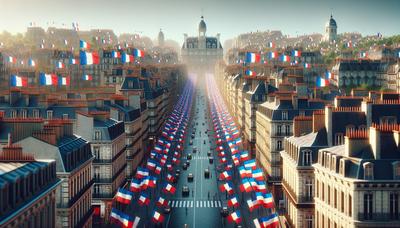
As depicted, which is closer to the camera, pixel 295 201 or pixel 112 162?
pixel 295 201

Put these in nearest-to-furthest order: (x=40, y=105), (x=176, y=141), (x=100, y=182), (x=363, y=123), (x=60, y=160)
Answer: (x=60, y=160) → (x=363, y=123) → (x=100, y=182) → (x=40, y=105) → (x=176, y=141)

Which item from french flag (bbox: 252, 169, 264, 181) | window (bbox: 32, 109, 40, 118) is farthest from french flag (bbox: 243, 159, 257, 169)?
window (bbox: 32, 109, 40, 118)

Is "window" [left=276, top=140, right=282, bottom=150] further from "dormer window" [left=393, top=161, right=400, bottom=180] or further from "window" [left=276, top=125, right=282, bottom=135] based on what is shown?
"dormer window" [left=393, top=161, right=400, bottom=180]

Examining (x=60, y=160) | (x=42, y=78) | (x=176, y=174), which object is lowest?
(x=176, y=174)

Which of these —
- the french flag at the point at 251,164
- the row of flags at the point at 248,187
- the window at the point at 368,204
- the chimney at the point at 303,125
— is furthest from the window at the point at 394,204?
the french flag at the point at 251,164

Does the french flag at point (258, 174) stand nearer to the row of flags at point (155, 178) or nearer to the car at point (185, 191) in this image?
the row of flags at point (155, 178)

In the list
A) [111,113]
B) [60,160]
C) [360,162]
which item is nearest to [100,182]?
[111,113]

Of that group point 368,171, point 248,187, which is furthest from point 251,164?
point 368,171

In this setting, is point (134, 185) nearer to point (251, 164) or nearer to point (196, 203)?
point (196, 203)

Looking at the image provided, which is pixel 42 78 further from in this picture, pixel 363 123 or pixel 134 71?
pixel 363 123
